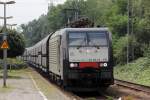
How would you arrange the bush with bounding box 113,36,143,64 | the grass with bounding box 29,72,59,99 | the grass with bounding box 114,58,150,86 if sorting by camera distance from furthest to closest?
the bush with bounding box 113,36,143,64 → the grass with bounding box 114,58,150,86 → the grass with bounding box 29,72,59,99

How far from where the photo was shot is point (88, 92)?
28.2 metres

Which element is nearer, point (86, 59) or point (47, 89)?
point (86, 59)

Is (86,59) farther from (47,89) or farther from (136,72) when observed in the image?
(136,72)

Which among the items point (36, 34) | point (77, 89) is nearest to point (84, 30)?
point (77, 89)

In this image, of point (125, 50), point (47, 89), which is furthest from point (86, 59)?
point (125, 50)

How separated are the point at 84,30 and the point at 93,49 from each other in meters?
1.18

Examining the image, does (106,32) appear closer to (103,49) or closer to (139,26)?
(103,49)

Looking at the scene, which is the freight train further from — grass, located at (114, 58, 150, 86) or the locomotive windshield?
grass, located at (114, 58, 150, 86)

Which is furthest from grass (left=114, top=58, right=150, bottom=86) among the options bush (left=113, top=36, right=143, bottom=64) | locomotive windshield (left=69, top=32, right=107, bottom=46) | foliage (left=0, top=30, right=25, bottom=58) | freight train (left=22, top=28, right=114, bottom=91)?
freight train (left=22, top=28, right=114, bottom=91)

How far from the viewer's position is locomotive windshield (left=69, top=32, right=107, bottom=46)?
1027 inches

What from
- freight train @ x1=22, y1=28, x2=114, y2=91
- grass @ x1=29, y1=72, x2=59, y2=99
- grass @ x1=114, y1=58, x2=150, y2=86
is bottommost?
grass @ x1=29, y1=72, x2=59, y2=99

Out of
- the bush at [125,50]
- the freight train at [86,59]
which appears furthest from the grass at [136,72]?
the freight train at [86,59]

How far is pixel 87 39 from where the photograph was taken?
86.1 ft

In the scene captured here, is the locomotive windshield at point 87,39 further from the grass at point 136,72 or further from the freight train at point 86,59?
the grass at point 136,72
